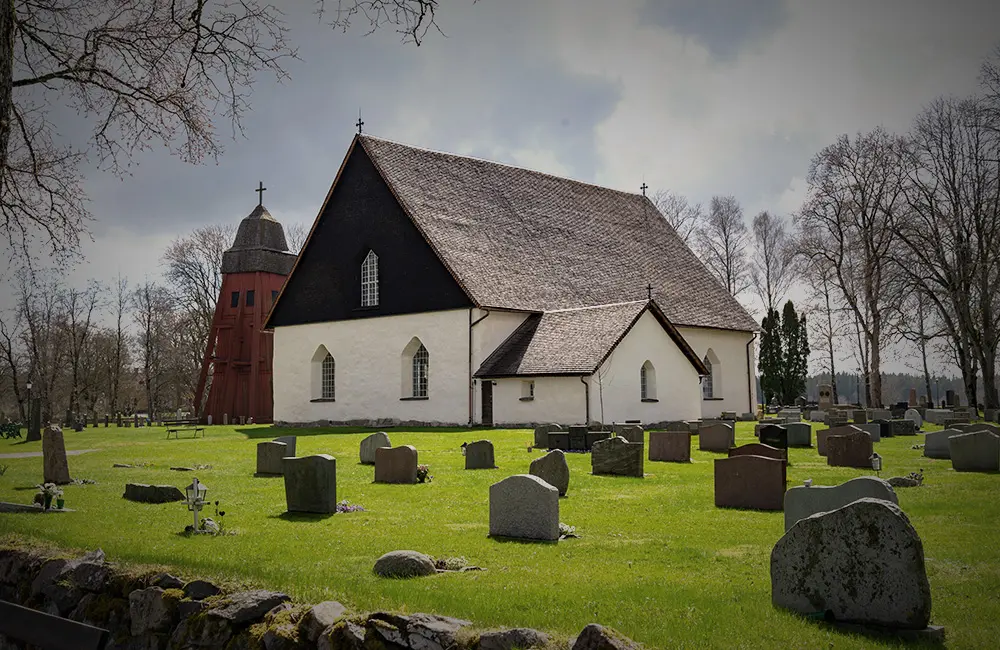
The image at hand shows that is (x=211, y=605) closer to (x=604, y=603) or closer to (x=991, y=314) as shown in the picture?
(x=604, y=603)

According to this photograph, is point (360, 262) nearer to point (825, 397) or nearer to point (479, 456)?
point (479, 456)

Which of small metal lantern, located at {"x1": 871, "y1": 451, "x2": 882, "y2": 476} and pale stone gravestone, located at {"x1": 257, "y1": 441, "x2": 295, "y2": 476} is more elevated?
pale stone gravestone, located at {"x1": 257, "y1": 441, "x2": 295, "y2": 476}

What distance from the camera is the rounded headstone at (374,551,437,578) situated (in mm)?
8281

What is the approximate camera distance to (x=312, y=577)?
8.24 m

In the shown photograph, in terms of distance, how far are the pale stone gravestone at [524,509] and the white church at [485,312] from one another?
19799 millimetres

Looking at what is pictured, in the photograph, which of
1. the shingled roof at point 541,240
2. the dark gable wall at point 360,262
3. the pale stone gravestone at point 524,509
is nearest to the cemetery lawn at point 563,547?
the pale stone gravestone at point 524,509

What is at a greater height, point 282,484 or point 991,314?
point 991,314

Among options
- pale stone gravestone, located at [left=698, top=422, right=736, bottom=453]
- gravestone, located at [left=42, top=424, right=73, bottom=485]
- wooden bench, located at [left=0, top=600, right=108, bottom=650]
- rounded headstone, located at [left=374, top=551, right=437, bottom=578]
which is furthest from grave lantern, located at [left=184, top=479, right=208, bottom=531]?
pale stone gravestone, located at [left=698, top=422, right=736, bottom=453]

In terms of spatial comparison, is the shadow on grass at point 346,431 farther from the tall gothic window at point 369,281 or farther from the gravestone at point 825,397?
the gravestone at point 825,397

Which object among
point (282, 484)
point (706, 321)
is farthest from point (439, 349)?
point (282, 484)

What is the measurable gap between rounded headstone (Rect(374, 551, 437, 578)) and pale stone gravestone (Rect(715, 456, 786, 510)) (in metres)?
6.04

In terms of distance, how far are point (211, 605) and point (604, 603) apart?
3.44 meters

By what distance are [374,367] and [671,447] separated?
1961cm

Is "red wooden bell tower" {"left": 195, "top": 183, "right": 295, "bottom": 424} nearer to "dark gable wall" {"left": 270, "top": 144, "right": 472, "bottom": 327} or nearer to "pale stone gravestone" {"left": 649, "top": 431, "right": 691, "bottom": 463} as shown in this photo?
"dark gable wall" {"left": 270, "top": 144, "right": 472, "bottom": 327}
